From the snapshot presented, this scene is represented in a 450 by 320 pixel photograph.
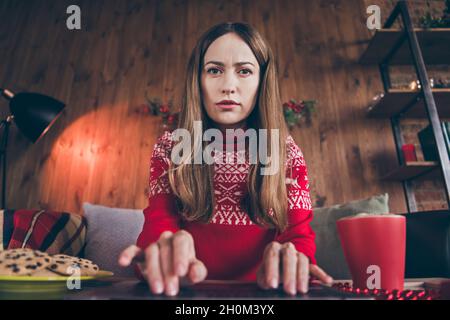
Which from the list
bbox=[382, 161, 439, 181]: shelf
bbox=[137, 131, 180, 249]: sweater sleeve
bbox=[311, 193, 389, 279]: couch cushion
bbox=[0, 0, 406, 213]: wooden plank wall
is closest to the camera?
bbox=[137, 131, 180, 249]: sweater sleeve

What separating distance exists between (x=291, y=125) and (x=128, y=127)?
3.38ft

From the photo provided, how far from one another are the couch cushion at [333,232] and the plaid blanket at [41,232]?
963 mm

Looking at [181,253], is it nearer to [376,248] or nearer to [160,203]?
[376,248]

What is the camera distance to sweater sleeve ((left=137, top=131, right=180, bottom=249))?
2.05 feet

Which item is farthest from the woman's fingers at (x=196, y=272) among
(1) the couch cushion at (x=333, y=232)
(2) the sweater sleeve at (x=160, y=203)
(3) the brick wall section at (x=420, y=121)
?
(3) the brick wall section at (x=420, y=121)

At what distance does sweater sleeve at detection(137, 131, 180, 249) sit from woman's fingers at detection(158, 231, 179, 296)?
0.31 meters

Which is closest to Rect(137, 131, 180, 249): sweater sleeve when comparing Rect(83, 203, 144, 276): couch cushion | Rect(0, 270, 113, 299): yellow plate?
Rect(0, 270, 113, 299): yellow plate

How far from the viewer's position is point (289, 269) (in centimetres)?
30

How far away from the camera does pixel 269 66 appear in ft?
2.54

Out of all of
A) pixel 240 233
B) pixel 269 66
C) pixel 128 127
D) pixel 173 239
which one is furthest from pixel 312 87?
pixel 173 239

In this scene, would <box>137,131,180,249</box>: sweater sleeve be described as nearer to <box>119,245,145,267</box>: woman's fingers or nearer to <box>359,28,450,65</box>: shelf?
<box>119,245,145,267</box>: woman's fingers

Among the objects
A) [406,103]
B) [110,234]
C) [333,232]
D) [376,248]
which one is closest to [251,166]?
[376,248]

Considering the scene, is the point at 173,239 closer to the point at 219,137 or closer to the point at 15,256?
the point at 15,256

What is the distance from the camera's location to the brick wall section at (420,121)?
1.81 metres
